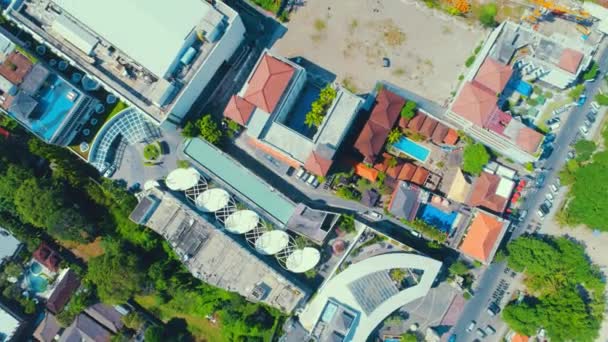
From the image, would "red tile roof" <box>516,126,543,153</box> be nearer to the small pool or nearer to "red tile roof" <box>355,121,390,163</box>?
"red tile roof" <box>355,121,390,163</box>

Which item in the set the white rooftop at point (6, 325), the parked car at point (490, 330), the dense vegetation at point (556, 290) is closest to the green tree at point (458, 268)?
the dense vegetation at point (556, 290)

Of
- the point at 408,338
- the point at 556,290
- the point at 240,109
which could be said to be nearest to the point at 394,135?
the point at 240,109

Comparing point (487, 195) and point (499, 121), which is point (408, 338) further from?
point (499, 121)

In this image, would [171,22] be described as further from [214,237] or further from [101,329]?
[101,329]

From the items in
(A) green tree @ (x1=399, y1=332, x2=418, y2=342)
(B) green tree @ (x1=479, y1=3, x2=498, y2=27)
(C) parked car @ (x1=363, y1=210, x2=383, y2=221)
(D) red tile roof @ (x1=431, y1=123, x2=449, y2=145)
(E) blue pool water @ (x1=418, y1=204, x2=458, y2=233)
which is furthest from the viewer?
(C) parked car @ (x1=363, y1=210, x2=383, y2=221)

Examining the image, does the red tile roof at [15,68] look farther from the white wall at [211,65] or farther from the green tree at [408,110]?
the green tree at [408,110]

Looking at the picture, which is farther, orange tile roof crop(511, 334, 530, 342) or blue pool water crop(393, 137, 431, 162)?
blue pool water crop(393, 137, 431, 162)

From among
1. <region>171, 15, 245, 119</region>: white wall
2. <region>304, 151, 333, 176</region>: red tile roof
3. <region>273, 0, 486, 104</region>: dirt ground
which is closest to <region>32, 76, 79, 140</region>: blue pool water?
<region>171, 15, 245, 119</region>: white wall

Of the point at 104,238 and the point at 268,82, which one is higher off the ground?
the point at 268,82
